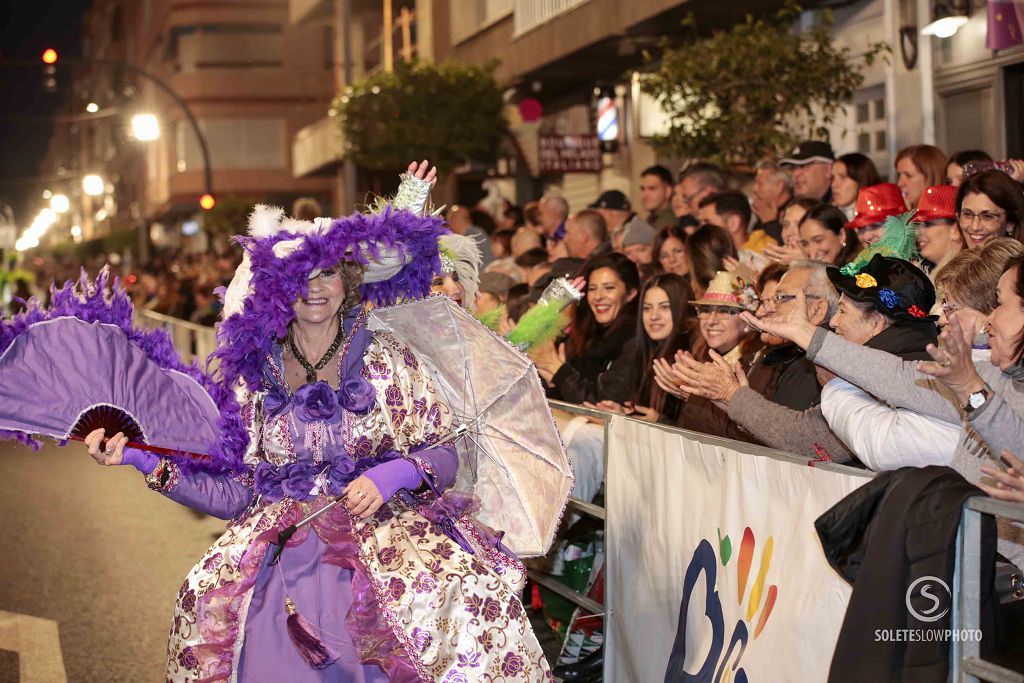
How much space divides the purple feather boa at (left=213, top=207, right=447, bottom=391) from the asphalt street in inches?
108

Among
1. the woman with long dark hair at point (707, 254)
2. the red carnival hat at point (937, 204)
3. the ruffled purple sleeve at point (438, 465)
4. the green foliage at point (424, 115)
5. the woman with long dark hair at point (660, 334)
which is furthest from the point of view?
the green foliage at point (424, 115)

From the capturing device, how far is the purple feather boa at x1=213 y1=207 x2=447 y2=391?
4566 mm

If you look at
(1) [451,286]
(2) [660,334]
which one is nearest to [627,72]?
(2) [660,334]

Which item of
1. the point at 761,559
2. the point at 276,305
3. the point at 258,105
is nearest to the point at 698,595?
the point at 761,559

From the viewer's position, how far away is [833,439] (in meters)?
5.12

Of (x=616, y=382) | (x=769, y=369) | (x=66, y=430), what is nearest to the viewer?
(x=66, y=430)

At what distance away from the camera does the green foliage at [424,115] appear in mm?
21391

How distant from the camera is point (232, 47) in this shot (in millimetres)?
57094

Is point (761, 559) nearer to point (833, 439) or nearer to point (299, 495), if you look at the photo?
point (833, 439)

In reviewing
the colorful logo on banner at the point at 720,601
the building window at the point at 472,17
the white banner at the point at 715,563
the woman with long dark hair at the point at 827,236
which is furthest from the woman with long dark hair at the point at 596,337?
the building window at the point at 472,17

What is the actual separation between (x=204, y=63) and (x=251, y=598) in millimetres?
54797

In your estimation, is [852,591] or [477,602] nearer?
[852,591]

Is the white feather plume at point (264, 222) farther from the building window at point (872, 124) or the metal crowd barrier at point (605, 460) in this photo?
the building window at point (872, 124)

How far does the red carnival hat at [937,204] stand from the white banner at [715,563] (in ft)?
6.37
